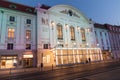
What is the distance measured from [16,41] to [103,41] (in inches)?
1256

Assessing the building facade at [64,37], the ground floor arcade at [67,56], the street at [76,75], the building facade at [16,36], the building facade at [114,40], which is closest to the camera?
the street at [76,75]

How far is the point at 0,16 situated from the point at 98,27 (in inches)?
1332

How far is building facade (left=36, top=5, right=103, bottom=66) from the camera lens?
26766 millimetres

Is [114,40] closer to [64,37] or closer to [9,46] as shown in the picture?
[64,37]

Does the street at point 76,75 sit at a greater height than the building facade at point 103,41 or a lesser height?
lesser

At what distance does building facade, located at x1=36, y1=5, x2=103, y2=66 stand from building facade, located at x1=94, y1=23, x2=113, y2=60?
3.71 metres

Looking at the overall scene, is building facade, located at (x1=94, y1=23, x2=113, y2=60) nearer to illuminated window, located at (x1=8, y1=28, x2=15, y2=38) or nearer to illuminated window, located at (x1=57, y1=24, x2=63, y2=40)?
illuminated window, located at (x1=57, y1=24, x2=63, y2=40)

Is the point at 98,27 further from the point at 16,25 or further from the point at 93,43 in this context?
the point at 16,25

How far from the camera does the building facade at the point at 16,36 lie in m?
22.5

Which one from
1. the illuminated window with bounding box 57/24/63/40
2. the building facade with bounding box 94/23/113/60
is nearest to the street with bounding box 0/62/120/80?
the illuminated window with bounding box 57/24/63/40

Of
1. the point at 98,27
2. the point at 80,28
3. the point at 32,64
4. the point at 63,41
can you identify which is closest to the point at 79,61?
the point at 63,41

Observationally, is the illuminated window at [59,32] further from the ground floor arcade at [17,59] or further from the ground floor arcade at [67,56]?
the ground floor arcade at [17,59]

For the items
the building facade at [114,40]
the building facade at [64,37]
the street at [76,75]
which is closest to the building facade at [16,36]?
the building facade at [64,37]

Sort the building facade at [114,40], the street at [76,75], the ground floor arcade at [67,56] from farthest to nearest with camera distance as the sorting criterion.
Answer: the building facade at [114,40] < the ground floor arcade at [67,56] < the street at [76,75]
